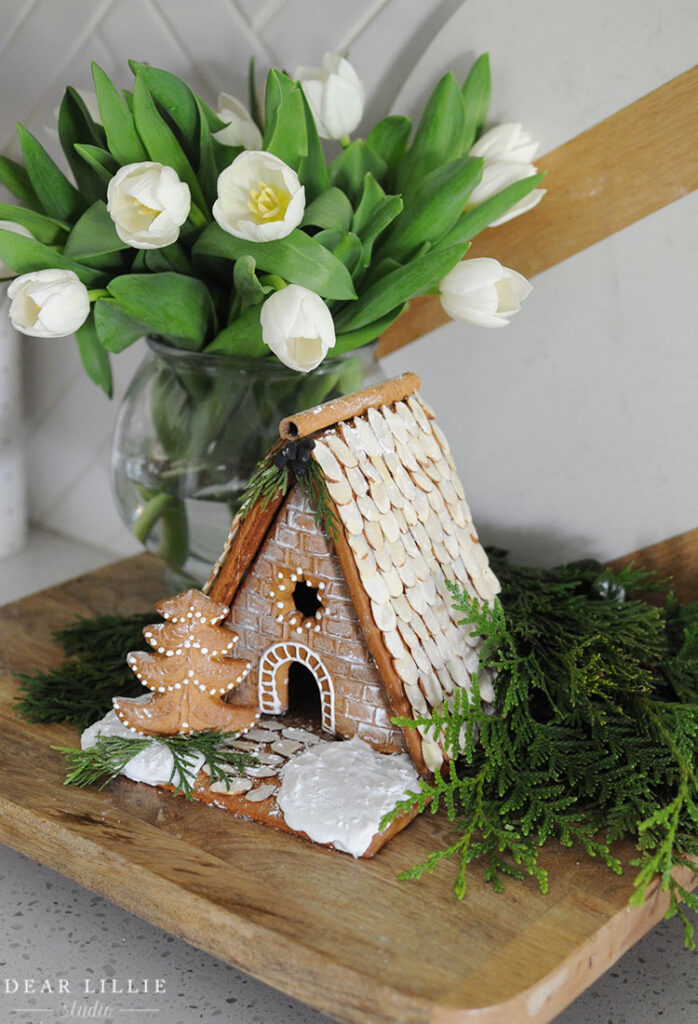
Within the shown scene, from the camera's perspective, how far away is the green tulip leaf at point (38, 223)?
802mm

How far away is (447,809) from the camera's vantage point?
0.70m

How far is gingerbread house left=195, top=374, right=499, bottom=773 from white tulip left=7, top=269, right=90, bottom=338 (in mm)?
194

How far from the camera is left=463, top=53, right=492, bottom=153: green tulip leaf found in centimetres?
87

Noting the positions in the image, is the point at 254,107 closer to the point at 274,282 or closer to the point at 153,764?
the point at 274,282

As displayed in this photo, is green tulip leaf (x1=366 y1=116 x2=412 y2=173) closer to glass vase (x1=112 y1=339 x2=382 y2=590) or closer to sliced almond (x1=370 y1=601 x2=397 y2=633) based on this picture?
glass vase (x1=112 y1=339 x2=382 y2=590)

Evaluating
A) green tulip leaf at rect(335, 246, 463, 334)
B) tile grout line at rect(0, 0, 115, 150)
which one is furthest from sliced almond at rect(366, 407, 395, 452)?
tile grout line at rect(0, 0, 115, 150)

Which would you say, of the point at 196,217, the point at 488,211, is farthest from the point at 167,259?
the point at 488,211

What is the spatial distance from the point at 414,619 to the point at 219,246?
309 mm

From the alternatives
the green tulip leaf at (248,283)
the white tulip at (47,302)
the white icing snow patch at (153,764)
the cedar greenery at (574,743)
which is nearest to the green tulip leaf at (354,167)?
the green tulip leaf at (248,283)

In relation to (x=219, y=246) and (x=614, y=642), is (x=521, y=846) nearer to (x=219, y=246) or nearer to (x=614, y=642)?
(x=614, y=642)

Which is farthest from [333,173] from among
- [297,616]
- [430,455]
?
[297,616]

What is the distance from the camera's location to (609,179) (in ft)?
2.82

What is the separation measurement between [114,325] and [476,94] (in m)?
0.34

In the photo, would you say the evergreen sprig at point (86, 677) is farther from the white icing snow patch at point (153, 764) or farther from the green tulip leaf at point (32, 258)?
the green tulip leaf at point (32, 258)
